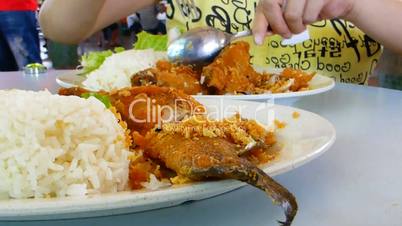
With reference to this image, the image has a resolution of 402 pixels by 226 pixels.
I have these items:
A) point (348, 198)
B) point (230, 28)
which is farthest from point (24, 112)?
point (230, 28)

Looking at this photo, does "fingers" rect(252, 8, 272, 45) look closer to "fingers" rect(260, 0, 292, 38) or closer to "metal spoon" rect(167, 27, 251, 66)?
"fingers" rect(260, 0, 292, 38)

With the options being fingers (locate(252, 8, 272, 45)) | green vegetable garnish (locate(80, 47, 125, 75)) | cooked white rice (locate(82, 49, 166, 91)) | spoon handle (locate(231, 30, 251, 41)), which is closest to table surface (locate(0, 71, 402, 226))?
fingers (locate(252, 8, 272, 45))

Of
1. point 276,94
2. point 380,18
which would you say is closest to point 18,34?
point 380,18

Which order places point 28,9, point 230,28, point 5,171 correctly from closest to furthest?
point 5,171, point 230,28, point 28,9

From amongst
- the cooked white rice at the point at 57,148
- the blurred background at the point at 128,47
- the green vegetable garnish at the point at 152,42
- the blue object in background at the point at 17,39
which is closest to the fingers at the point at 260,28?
the cooked white rice at the point at 57,148

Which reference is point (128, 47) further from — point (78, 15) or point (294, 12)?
point (294, 12)

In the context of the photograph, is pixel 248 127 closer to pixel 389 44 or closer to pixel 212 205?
pixel 212 205

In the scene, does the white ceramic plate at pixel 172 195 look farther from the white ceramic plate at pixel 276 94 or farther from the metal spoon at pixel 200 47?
the metal spoon at pixel 200 47
